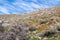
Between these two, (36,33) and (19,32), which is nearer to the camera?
(19,32)

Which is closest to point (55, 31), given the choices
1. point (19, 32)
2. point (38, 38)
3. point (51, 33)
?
point (51, 33)

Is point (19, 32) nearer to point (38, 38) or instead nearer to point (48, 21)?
point (38, 38)

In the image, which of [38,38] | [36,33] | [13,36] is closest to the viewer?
[13,36]

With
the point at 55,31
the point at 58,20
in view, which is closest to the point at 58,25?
the point at 55,31

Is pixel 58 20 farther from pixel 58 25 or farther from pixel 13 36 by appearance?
pixel 13 36

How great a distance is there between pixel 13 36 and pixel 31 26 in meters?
4.69

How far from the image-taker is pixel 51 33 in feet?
61.0

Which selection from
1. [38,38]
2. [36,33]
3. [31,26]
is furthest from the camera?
[31,26]

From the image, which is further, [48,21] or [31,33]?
[48,21]

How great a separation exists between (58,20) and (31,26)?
3335 mm

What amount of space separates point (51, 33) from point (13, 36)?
12.8 feet

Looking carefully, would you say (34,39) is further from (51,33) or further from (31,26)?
(31,26)

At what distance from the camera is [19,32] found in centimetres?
1780

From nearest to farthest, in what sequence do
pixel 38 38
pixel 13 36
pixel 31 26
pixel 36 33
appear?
pixel 13 36
pixel 38 38
pixel 36 33
pixel 31 26
